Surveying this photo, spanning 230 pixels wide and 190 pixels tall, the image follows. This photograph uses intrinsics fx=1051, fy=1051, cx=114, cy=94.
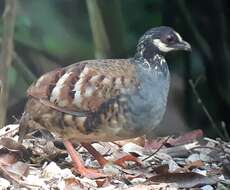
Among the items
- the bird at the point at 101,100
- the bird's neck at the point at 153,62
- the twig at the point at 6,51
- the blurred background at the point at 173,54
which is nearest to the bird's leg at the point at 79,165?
the bird at the point at 101,100

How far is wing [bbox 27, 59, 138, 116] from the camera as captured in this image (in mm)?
5109

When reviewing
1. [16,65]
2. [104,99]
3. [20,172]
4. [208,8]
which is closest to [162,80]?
[104,99]

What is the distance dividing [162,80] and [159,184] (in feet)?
2.10

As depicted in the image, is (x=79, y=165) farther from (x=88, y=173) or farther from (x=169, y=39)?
(x=169, y=39)

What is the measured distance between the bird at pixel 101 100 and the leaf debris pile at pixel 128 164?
116 mm

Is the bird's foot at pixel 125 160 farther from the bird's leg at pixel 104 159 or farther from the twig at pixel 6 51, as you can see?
the twig at pixel 6 51

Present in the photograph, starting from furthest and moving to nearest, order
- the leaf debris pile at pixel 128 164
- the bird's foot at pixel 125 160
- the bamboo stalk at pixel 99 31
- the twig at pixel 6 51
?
the bamboo stalk at pixel 99 31
the twig at pixel 6 51
the bird's foot at pixel 125 160
the leaf debris pile at pixel 128 164

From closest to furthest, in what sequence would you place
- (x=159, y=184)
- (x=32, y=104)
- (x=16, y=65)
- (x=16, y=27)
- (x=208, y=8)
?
(x=159, y=184), (x=32, y=104), (x=16, y=65), (x=16, y=27), (x=208, y=8)

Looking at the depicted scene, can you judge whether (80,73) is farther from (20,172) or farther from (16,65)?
(16,65)

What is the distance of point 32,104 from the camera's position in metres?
5.25

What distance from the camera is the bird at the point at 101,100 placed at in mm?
5094

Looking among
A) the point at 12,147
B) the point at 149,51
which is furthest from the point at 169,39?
the point at 12,147

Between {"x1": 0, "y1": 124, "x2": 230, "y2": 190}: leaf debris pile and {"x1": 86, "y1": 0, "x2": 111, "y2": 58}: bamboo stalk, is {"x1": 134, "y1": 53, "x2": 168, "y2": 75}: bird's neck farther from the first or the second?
{"x1": 86, "y1": 0, "x2": 111, "y2": 58}: bamboo stalk

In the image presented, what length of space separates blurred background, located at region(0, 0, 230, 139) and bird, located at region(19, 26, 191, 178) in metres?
2.81
